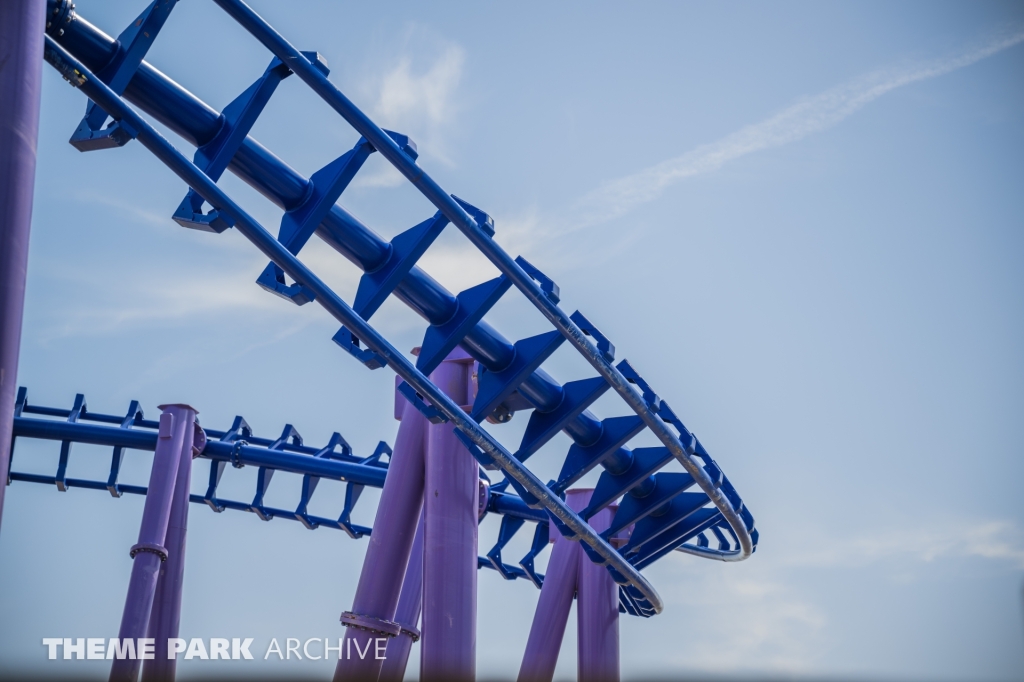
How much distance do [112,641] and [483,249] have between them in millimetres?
4405

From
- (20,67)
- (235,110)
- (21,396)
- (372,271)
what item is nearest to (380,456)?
(21,396)

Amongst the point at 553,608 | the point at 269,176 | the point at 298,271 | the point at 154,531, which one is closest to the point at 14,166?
the point at 298,271

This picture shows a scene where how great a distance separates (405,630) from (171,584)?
2329 mm

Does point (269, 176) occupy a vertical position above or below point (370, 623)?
above

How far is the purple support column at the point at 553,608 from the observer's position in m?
11.2

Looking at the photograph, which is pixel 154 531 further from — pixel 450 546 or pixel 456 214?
pixel 456 214

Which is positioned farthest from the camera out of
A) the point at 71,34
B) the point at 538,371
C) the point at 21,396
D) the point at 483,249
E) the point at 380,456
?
the point at 380,456

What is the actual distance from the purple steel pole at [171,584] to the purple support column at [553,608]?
3659 millimetres

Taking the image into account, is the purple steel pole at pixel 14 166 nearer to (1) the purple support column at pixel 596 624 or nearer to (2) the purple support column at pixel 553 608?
(1) the purple support column at pixel 596 624

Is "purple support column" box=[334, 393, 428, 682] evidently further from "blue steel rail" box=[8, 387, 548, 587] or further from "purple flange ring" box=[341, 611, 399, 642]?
"blue steel rail" box=[8, 387, 548, 587]

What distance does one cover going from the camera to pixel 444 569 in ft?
25.3

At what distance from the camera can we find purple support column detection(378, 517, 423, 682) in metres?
9.18

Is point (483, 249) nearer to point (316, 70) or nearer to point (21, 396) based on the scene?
point (316, 70)

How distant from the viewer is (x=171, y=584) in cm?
955
